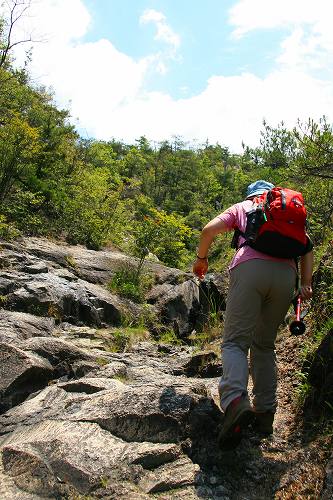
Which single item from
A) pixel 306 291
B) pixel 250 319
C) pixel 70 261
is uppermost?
pixel 306 291

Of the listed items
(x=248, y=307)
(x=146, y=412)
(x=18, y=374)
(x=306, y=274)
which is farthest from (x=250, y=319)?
(x=18, y=374)

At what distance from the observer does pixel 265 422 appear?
356 cm

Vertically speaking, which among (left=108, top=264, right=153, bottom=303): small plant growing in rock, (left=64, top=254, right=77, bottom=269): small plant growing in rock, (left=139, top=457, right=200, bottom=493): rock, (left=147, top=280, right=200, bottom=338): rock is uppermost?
(left=64, top=254, right=77, bottom=269): small plant growing in rock

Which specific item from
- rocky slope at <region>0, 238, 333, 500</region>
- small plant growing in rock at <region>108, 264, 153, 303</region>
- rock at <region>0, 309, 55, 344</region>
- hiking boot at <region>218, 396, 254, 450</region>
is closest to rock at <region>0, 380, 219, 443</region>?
rocky slope at <region>0, 238, 333, 500</region>

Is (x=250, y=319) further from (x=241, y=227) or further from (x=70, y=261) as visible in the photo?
(x=70, y=261)

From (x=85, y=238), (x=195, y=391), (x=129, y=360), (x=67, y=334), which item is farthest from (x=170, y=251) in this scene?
(x=195, y=391)

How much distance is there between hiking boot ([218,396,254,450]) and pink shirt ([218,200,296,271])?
3.21 ft

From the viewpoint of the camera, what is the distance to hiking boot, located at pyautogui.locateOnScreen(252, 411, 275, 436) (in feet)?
11.6

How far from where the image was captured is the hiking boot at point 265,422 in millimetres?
3549

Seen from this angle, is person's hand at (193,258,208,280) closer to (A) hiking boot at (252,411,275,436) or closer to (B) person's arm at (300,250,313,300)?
(B) person's arm at (300,250,313,300)

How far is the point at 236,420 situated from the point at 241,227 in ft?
4.58

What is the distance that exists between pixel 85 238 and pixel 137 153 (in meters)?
37.6

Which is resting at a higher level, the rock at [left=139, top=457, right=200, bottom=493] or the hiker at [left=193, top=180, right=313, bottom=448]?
the hiker at [left=193, top=180, right=313, bottom=448]

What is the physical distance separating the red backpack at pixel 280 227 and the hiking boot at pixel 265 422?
1225 mm
